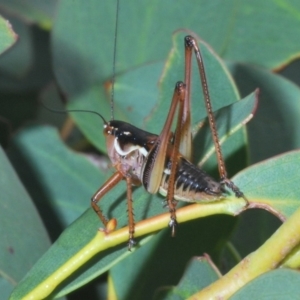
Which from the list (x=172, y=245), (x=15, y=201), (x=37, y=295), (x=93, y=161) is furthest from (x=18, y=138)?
(x=37, y=295)

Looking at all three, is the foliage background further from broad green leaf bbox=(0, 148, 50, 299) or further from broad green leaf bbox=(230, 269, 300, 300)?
broad green leaf bbox=(230, 269, 300, 300)

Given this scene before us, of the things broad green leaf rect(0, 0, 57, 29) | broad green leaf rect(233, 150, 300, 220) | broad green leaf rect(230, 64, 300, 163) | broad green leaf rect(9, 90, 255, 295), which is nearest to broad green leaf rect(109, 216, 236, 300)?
broad green leaf rect(9, 90, 255, 295)

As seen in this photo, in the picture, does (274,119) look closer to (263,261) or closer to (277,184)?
(277,184)

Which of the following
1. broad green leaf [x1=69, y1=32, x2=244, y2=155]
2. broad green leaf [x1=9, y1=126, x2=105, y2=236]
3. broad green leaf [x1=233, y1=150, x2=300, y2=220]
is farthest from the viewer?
broad green leaf [x1=9, y1=126, x2=105, y2=236]

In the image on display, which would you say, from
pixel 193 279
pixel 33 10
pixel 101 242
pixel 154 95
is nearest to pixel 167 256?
pixel 193 279

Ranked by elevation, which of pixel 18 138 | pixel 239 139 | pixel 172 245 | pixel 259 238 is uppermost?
pixel 18 138

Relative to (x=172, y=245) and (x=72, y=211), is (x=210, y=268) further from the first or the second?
(x=72, y=211)
